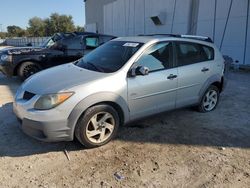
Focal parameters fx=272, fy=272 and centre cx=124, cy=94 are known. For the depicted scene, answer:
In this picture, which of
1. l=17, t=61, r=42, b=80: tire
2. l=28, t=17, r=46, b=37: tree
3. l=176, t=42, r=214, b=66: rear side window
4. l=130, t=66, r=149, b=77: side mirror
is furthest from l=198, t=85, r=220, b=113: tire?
l=28, t=17, r=46, b=37: tree

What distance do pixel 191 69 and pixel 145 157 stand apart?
6.50 feet

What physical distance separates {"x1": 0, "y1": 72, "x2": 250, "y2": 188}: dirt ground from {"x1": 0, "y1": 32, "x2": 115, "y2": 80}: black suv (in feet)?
11.8

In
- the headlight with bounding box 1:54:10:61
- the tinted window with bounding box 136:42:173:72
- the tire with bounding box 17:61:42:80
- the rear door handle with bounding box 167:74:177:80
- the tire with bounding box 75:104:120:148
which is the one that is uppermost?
the tinted window with bounding box 136:42:173:72

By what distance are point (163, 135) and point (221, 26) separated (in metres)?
10.1

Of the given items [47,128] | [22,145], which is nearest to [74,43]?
[22,145]

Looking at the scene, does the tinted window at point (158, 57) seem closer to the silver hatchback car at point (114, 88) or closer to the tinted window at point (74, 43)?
the silver hatchback car at point (114, 88)

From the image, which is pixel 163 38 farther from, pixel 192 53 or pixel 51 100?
pixel 51 100

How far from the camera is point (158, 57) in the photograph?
447 centimetres

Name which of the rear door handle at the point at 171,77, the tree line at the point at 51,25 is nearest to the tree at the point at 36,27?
the tree line at the point at 51,25

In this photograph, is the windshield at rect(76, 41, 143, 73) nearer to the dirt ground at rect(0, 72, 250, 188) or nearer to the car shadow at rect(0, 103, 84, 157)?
Result: the dirt ground at rect(0, 72, 250, 188)

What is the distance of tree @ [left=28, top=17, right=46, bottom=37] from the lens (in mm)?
70250

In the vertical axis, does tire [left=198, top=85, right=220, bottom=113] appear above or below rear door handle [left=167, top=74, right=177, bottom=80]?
below

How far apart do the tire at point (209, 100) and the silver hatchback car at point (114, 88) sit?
45mm

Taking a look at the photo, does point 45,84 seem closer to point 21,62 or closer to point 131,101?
point 131,101
